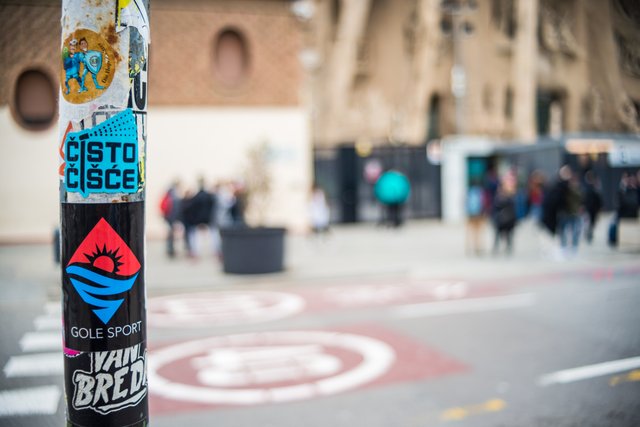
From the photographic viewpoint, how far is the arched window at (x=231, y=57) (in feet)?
68.1

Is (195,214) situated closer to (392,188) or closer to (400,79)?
(392,188)

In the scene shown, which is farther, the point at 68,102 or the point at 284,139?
the point at 284,139

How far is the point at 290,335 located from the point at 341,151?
16616mm

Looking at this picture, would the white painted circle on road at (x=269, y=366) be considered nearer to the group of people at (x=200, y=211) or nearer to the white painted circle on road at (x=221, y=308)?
the white painted circle on road at (x=221, y=308)

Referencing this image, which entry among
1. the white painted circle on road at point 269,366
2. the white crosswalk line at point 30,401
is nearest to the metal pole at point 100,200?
the white crosswalk line at point 30,401

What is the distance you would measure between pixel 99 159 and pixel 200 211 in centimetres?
1293

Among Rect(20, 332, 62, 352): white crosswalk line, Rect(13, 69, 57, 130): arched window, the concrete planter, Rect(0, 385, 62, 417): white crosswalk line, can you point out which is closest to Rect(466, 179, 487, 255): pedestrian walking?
the concrete planter

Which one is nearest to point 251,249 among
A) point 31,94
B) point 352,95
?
point 31,94

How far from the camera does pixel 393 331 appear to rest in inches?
312

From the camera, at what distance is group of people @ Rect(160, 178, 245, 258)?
1494cm

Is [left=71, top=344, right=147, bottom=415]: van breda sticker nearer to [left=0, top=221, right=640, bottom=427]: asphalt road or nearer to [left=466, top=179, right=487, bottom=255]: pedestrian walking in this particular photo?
[left=0, top=221, right=640, bottom=427]: asphalt road

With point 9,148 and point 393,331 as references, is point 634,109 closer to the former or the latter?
point 9,148

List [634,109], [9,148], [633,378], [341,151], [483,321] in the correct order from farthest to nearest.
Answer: [341,151] < [483,321] < [633,378] < [634,109] < [9,148]

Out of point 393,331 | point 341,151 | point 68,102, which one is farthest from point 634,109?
point 341,151
